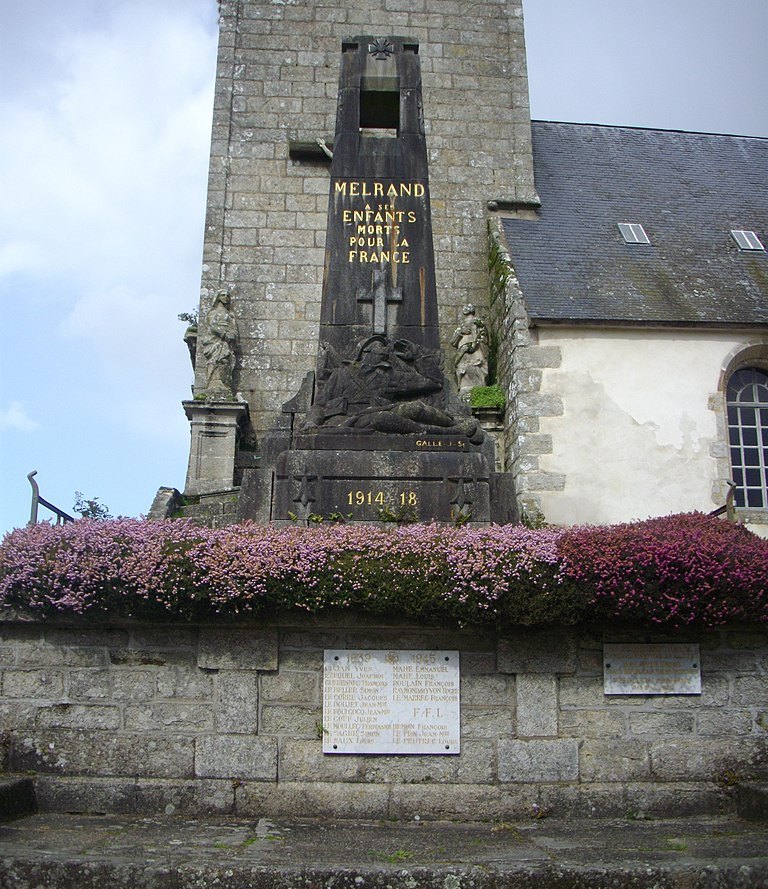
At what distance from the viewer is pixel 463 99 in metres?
15.8

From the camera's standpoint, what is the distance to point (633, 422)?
39.6ft

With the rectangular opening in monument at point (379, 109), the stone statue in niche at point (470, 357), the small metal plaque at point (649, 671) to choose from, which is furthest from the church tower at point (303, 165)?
the small metal plaque at point (649, 671)

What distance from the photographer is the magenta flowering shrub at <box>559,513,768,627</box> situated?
4.91 metres

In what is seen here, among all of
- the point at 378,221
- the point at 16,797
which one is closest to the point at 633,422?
the point at 378,221

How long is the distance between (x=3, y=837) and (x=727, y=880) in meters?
3.26

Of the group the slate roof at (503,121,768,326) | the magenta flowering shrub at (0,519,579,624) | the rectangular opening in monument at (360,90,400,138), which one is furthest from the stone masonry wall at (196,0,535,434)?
the magenta flowering shrub at (0,519,579,624)

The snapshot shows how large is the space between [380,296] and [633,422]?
607cm

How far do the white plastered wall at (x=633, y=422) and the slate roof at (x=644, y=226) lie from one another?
1.20ft

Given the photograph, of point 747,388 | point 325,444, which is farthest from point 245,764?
point 747,388

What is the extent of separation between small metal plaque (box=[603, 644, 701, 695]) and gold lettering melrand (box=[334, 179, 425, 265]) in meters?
3.77

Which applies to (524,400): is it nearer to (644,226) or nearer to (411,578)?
(644,226)

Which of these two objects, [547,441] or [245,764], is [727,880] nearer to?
[245,764]

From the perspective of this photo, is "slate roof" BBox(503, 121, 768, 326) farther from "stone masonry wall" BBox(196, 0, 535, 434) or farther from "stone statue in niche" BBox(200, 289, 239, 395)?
"stone statue in niche" BBox(200, 289, 239, 395)

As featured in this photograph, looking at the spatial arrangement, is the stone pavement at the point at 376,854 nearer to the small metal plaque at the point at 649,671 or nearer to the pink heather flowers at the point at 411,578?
the small metal plaque at the point at 649,671
